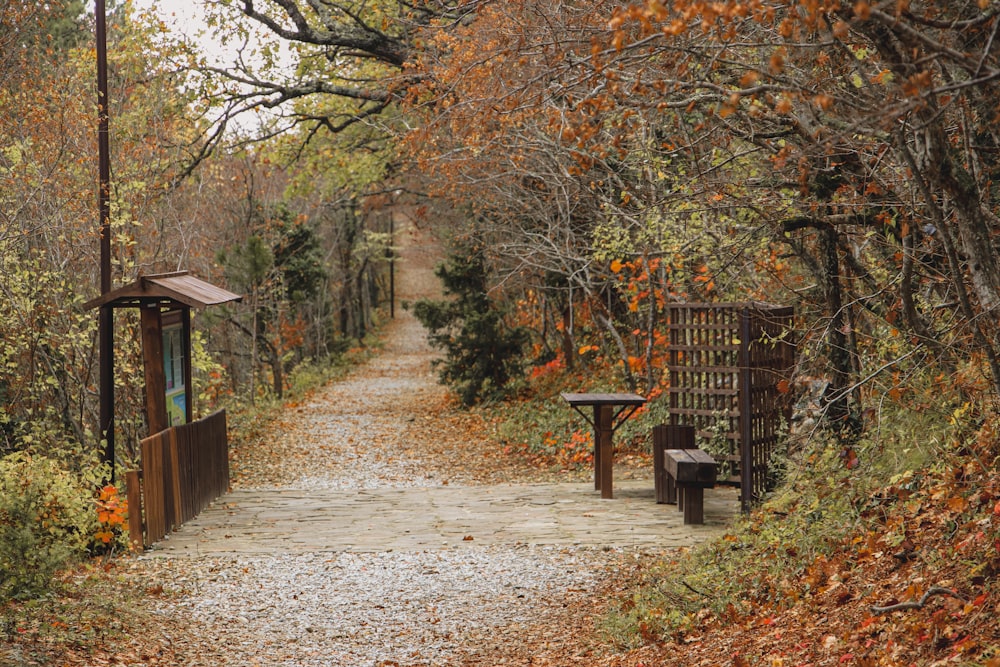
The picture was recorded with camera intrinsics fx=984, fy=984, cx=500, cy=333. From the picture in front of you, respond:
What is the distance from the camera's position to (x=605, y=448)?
427 inches

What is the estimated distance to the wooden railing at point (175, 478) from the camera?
8.91 meters

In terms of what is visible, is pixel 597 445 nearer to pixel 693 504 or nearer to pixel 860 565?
pixel 693 504

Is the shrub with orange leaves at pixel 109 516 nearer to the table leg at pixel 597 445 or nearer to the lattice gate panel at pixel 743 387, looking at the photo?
the table leg at pixel 597 445

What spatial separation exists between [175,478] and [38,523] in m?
2.16

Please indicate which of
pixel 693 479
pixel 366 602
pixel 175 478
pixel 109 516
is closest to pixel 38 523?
pixel 109 516

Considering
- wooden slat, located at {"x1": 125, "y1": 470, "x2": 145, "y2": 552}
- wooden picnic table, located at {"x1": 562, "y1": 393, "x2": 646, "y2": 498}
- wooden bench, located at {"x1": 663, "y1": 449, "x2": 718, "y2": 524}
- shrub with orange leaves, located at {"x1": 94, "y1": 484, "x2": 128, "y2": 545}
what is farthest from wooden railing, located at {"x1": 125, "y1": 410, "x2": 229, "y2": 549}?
wooden bench, located at {"x1": 663, "y1": 449, "x2": 718, "y2": 524}

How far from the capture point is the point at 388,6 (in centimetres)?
1684

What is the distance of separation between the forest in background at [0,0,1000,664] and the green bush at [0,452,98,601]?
246 mm

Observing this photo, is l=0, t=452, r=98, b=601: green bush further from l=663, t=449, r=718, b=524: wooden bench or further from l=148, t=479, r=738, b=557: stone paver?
l=663, t=449, r=718, b=524: wooden bench

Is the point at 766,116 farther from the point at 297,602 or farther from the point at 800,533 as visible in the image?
the point at 297,602

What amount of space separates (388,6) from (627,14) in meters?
13.6

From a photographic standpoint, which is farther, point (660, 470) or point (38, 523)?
point (660, 470)

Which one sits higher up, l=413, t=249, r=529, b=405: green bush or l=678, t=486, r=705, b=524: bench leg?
l=413, t=249, r=529, b=405: green bush

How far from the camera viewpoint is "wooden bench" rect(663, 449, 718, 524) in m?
9.03
